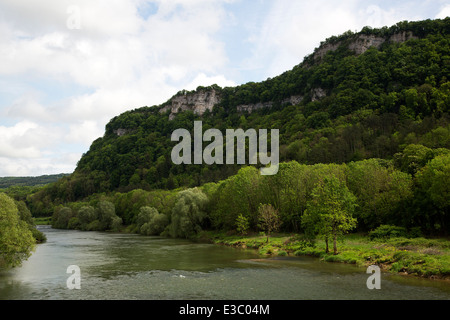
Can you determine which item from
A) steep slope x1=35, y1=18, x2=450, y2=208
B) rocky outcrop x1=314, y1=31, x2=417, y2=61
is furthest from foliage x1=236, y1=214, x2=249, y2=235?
rocky outcrop x1=314, y1=31, x2=417, y2=61

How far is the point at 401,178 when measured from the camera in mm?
52562

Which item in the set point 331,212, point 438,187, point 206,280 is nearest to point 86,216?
Answer: point 206,280

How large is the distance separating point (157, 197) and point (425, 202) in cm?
8781

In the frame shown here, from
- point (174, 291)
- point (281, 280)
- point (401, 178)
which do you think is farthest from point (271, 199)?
point (174, 291)

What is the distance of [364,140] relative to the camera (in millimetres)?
107188

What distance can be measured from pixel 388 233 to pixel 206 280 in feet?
101

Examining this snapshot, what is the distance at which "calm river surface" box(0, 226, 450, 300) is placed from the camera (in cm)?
2731

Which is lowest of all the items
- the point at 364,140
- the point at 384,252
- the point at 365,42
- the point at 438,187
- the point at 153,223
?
the point at 153,223

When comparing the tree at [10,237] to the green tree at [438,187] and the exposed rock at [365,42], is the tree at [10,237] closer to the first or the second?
the green tree at [438,187]

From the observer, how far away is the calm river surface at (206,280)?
27312 millimetres

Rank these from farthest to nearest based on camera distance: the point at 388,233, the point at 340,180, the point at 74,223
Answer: the point at 74,223
the point at 340,180
the point at 388,233

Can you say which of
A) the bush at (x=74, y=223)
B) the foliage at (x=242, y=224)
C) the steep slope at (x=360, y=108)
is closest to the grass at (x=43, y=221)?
the steep slope at (x=360, y=108)

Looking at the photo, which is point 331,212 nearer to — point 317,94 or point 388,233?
point 388,233

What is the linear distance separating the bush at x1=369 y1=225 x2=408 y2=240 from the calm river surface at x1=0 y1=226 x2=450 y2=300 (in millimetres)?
13297
